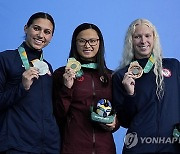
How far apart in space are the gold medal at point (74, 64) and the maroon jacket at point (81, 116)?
11cm

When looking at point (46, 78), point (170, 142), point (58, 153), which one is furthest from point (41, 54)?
point (170, 142)

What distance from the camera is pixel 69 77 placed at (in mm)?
2355

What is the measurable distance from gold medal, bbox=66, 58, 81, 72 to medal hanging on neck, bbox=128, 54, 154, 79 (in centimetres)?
34

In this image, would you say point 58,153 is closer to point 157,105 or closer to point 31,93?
point 31,93

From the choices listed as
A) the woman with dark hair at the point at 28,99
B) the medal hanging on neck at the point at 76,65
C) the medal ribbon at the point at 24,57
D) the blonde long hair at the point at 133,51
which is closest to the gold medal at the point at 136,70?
the blonde long hair at the point at 133,51

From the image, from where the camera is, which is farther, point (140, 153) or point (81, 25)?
point (81, 25)

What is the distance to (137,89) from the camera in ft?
7.89

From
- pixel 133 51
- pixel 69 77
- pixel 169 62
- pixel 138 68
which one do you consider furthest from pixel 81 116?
pixel 169 62

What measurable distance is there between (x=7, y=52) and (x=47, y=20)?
357mm

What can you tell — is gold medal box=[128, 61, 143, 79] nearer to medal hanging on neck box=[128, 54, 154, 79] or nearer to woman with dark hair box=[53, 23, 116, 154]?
medal hanging on neck box=[128, 54, 154, 79]

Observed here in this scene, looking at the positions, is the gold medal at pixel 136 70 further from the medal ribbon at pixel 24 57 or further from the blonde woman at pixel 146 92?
the medal ribbon at pixel 24 57

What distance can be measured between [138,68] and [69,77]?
46 cm

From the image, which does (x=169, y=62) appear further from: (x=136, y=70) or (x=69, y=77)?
(x=69, y=77)

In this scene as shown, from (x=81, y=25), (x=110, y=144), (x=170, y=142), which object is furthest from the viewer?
(x=81, y=25)
